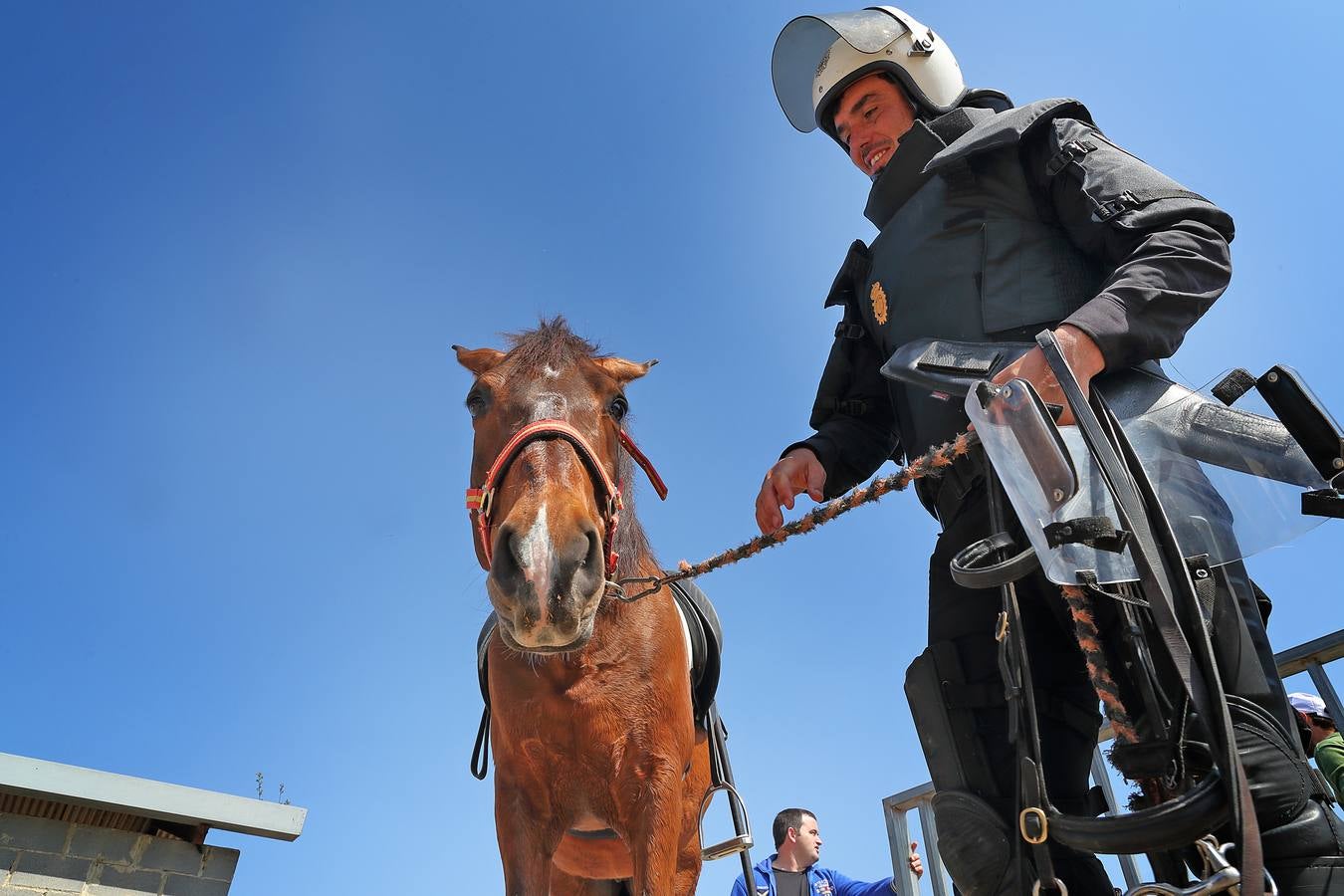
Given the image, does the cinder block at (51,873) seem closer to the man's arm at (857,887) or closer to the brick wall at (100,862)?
the brick wall at (100,862)

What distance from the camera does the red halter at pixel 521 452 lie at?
9.21 feet

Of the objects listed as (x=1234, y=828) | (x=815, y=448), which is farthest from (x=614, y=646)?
(x=1234, y=828)

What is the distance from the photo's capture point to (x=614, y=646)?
128 inches

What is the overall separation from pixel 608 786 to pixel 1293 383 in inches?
96.5

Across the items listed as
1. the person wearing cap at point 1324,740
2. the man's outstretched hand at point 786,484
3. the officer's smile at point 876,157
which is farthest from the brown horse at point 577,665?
the person wearing cap at point 1324,740

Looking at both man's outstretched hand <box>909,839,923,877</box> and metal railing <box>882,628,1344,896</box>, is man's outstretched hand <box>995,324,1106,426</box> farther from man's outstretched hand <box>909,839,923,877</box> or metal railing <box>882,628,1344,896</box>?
man's outstretched hand <box>909,839,923,877</box>

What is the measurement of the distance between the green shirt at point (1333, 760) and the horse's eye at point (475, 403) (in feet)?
12.9

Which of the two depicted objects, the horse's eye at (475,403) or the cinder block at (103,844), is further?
the cinder block at (103,844)

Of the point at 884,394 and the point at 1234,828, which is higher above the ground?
the point at 884,394

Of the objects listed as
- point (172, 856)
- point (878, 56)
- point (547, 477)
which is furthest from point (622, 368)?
point (172, 856)

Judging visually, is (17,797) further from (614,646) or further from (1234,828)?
(1234,828)

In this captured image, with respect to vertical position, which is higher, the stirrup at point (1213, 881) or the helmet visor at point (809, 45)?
the helmet visor at point (809, 45)

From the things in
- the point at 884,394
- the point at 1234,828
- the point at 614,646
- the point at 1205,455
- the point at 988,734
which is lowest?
the point at 1234,828

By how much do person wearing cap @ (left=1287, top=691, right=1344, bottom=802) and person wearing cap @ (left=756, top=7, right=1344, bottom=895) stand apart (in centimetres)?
262
